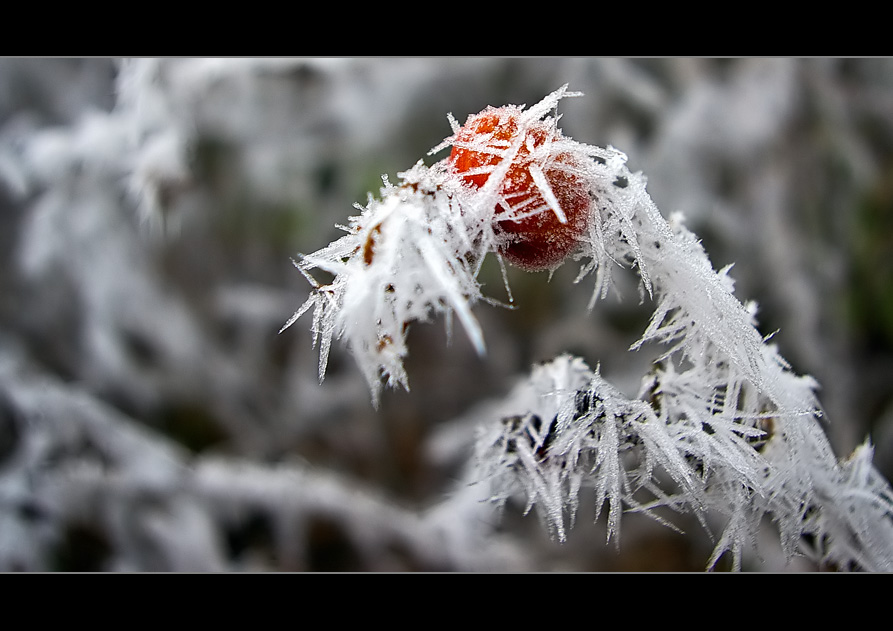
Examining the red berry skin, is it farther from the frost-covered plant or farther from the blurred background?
the blurred background

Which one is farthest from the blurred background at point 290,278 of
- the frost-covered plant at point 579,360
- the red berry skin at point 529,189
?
the red berry skin at point 529,189

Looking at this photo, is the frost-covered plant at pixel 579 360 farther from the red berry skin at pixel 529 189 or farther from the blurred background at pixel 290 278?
the blurred background at pixel 290 278

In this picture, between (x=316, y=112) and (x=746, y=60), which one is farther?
(x=316, y=112)

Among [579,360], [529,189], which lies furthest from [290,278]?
[529,189]

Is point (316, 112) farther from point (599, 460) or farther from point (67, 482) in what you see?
point (599, 460)

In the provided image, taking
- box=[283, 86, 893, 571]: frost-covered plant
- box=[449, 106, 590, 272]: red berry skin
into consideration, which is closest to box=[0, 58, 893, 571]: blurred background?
box=[283, 86, 893, 571]: frost-covered plant

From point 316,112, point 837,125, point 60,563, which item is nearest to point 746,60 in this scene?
point 837,125
